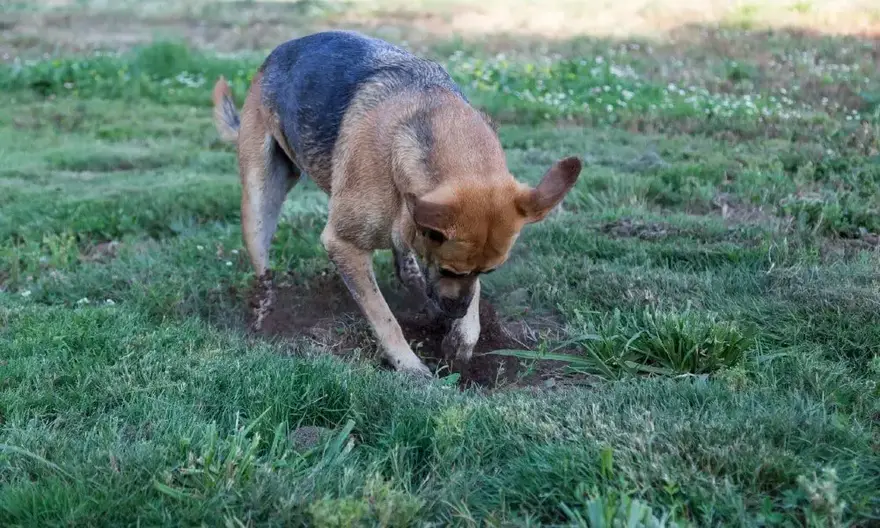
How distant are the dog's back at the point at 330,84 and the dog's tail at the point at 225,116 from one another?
0.83m

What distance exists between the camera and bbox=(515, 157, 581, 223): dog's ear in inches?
155

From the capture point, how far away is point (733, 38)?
13117 mm

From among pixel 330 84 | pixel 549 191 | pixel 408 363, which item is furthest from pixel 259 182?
pixel 549 191

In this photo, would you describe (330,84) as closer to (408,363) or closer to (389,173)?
(389,173)

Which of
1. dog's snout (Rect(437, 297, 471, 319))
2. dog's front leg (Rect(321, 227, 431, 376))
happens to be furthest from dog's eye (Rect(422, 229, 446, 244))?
dog's front leg (Rect(321, 227, 431, 376))

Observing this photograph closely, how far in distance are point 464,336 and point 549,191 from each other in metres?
1.21

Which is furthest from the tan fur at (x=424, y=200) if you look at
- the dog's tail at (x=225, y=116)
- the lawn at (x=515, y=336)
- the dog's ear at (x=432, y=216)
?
the dog's tail at (x=225, y=116)

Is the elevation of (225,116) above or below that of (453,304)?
above

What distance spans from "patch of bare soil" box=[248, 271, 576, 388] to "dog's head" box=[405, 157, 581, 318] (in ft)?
2.48

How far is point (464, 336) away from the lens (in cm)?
478

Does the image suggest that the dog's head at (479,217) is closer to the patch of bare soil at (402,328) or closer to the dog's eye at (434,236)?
the dog's eye at (434,236)

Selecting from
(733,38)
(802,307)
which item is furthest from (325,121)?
(733,38)

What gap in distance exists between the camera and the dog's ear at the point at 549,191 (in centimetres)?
393

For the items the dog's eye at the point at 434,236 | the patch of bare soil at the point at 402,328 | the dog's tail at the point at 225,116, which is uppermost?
the dog's eye at the point at 434,236
